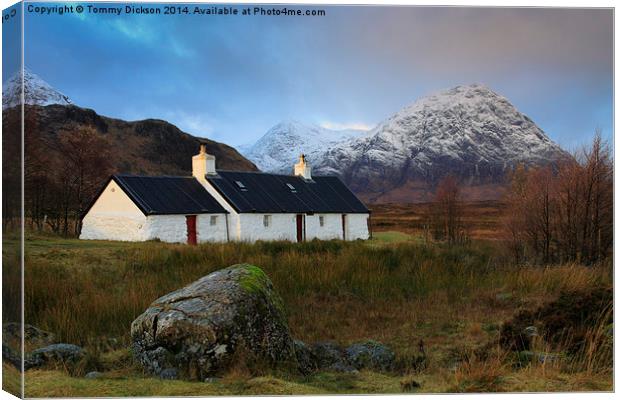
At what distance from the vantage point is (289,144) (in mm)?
23641

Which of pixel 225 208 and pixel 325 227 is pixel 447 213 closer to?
pixel 325 227

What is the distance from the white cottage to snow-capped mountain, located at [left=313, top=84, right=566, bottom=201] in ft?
5.50

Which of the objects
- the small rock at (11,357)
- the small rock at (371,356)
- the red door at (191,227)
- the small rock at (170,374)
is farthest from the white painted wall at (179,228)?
the small rock at (170,374)

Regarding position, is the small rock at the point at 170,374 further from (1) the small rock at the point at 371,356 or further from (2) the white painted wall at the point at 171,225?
(2) the white painted wall at the point at 171,225

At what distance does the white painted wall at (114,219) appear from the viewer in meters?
20.7

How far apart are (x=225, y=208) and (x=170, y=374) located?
1723cm

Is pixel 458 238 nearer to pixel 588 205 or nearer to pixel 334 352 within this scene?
pixel 588 205

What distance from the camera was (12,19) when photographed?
273 inches

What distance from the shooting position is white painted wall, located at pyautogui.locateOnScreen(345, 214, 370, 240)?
27.1 m

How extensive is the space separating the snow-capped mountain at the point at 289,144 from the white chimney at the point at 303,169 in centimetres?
26

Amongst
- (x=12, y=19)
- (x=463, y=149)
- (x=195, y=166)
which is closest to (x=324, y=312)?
(x=12, y=19)

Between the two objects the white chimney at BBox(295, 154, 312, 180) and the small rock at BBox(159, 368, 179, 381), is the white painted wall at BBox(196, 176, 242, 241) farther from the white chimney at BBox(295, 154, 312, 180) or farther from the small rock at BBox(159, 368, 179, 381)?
the small rock at BBox(159, 368, 179, 381)

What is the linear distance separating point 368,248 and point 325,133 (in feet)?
19.2

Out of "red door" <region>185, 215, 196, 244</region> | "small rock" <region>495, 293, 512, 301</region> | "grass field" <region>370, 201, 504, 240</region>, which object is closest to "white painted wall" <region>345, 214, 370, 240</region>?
"grass field" <region>370, 201, 504, 240</region>
